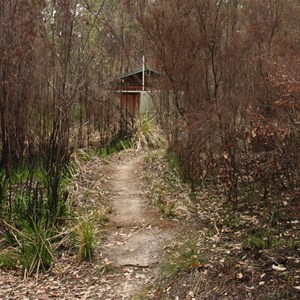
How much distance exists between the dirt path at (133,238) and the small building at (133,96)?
13.8 ft

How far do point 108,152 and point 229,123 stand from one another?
5.58 m

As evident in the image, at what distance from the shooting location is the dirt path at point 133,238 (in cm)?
489

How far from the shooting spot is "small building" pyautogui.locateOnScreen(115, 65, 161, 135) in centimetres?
1250

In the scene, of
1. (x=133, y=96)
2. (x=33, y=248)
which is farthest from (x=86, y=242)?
(x=133, y=96)

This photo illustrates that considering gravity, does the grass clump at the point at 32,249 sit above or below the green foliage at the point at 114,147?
below

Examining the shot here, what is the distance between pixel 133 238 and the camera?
19.2ft

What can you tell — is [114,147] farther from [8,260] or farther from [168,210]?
[8,260]

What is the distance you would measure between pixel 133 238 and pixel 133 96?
31.6 feet

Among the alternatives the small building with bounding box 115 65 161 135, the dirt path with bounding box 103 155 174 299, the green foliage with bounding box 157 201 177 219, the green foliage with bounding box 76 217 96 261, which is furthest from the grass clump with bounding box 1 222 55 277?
the small building with bounding box 115 65 161 135

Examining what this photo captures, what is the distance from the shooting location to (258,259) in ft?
14.9

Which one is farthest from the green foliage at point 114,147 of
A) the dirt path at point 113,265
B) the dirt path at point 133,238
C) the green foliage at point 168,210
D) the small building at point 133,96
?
the green foliage at point 168,210

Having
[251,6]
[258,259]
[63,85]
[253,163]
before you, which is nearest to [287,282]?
[258,259]

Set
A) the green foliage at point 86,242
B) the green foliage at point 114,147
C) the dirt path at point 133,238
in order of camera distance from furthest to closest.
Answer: the green foliage at point 114,147 → the green foliage at point 86,242 → the dirt path at point 133,238

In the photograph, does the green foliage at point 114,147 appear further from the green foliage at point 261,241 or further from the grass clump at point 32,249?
the green foliage at point 261,241
